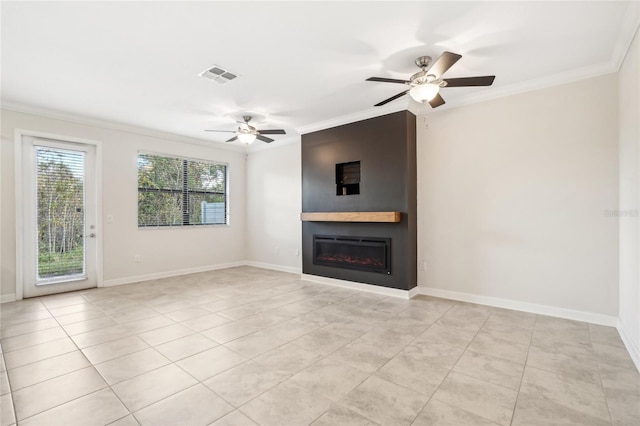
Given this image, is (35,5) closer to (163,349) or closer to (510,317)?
(163,349)

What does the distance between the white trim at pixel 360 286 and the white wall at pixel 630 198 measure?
220cm

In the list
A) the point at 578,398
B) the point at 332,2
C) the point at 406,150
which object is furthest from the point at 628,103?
the point at 332,2

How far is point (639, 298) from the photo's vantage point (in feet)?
7.86

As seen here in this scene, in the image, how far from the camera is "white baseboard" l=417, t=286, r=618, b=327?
3.22 metres

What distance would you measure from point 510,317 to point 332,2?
3.72 metres

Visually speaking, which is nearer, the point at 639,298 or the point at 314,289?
the point at 639,298

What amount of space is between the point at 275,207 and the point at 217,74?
351 centimetres

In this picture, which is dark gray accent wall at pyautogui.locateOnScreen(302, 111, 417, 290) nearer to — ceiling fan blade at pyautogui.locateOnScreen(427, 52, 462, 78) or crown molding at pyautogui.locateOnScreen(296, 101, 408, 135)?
crown molding at pyautogui.locateOnScreen(296, 101, 408, 135)

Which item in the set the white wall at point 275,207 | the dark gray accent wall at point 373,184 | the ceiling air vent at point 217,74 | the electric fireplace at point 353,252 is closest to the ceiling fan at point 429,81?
the dark gray accent wall at point 373,184

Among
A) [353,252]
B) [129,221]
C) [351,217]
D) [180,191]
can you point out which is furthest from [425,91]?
[129,221]

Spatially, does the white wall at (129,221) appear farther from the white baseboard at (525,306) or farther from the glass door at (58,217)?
the white baseboard at (525,306)

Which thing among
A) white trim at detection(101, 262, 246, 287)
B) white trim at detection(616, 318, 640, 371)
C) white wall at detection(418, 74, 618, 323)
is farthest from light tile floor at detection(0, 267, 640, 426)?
white trim at detection(101, 262, 246, 287)

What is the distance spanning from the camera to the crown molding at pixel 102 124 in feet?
13.9

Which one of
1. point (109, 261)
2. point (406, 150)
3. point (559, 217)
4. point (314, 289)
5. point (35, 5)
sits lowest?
point (314, 289)
